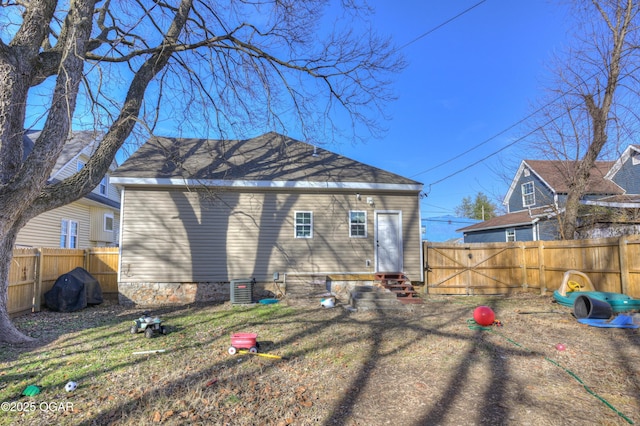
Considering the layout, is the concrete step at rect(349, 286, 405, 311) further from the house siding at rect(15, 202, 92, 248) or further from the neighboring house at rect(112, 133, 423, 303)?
the house siding at rect(15, 202, 92, 248)

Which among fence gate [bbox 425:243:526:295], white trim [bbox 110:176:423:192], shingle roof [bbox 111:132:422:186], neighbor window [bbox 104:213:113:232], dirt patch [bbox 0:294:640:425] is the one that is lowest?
dirt patch [bbox 0:294:640:425]

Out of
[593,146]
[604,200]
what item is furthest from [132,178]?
[604,200]

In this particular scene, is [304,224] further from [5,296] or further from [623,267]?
[623,267]

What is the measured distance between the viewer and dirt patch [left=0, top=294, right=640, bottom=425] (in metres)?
3.34

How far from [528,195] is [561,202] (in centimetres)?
291

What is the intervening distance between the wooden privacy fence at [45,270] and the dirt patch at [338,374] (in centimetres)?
156

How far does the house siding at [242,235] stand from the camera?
408 inches

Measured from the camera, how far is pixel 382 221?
1131 cm

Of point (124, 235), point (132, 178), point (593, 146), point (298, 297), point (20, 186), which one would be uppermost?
point (593, 146)

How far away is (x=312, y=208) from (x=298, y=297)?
283 cm

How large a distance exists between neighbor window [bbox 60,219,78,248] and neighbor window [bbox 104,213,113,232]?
6.57ft

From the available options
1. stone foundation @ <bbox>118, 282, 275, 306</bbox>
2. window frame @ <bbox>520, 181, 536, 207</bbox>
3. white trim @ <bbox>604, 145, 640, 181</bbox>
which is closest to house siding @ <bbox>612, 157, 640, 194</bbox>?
white trim @ <bbox>604, 145, 640, 181</bbox>

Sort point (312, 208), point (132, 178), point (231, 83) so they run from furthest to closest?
point (312, 208) → point (132, 178) → point (231, 83)

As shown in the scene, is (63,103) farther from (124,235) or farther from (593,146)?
(593,146)
